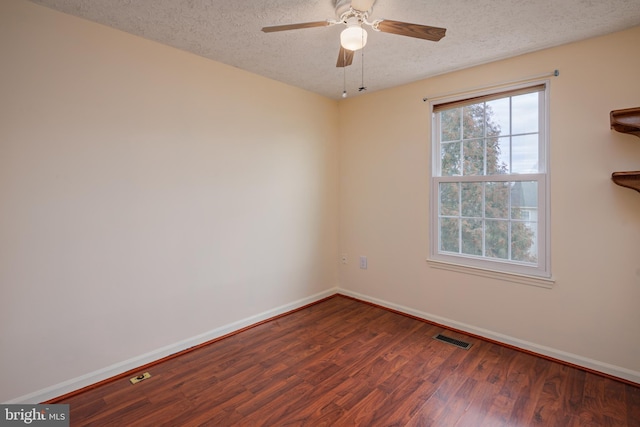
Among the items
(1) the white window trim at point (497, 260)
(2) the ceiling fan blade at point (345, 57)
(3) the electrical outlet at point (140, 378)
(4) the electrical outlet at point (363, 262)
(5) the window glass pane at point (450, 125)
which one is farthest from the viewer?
(4) the electrical outlet at point (363, 262)

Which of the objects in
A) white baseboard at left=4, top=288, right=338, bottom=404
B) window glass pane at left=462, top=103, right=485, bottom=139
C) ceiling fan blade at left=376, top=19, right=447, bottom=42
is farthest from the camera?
window glass pane at left=462, top=103, right=485, bottom=139

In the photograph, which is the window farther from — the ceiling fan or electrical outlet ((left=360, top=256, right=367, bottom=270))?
the ceiling fan

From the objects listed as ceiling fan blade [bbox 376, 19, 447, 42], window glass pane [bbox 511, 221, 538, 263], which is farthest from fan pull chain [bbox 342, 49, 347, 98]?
window glass pane [bbox 511, 221, 538, 263]

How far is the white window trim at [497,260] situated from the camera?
2.51 m

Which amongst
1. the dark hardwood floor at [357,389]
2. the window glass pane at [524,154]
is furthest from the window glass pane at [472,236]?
the dark hardwood floor at [357,389]

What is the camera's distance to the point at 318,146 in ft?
12.3

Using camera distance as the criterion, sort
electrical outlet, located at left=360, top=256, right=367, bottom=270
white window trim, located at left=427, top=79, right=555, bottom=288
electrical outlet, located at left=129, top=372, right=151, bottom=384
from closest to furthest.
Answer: electrical outlet, located at left=129, top=372, right=151, bottom=384 < white window trim, located at left=427, top=79, right=555, bottom=288 < electrical outlet, located at left=360, top=256, right=367, bottom=270

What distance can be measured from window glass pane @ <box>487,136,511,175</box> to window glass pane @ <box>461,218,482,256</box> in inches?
18.5

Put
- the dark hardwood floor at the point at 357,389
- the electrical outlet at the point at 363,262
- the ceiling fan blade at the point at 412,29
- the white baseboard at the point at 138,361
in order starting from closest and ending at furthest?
the ceiling fan blade at the point at 412,29, the dark hardwood floor at the point at 357,389, the white baseboard at the point at 138,361, the electrical outlet at the point at 363,262

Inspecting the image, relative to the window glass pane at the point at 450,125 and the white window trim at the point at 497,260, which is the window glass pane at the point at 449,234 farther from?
the window glass pane at the point at 450,125

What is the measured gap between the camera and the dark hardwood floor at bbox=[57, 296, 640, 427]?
1.85m

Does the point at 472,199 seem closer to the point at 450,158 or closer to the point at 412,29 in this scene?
the point at 450,158

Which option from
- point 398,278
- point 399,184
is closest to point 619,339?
point 398,278

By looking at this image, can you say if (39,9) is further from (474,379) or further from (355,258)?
(474,379)
